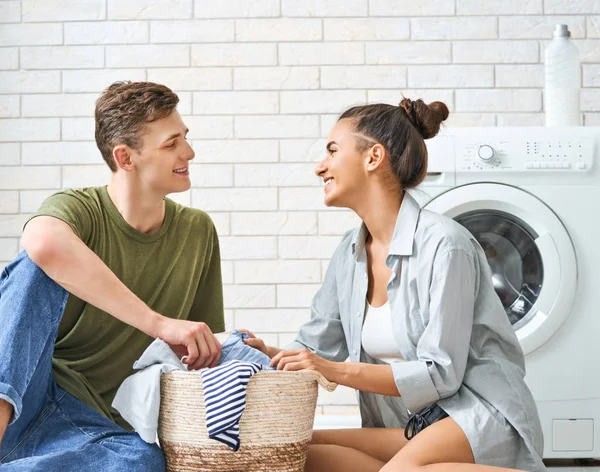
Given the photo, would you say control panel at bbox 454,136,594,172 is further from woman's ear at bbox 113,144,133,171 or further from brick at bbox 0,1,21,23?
brick at bbox 0,1,21,23

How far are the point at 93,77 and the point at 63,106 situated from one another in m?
0.16

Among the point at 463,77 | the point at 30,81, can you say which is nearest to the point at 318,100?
the point at 463,77

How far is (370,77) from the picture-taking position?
3217 mm

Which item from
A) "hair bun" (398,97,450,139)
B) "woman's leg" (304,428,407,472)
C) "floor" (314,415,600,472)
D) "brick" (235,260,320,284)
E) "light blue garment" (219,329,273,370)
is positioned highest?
"hair bun" (398,97,450,139)

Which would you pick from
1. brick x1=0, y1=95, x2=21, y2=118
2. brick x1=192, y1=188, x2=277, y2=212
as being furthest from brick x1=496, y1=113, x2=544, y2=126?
brick x1=0, y1=95, x2=21, y2=118

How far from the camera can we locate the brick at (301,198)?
126 inches

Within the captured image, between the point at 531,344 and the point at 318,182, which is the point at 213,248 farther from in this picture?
the point at 318,182

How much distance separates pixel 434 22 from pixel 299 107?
23.9 inches

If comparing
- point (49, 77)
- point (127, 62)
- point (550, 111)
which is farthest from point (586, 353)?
point (49, 77)

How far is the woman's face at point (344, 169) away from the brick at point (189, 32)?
1524 millimetres

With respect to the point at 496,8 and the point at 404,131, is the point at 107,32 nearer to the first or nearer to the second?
the point at 496,8

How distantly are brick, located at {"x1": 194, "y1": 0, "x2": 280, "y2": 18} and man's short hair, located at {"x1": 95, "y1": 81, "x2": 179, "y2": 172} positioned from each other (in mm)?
1458

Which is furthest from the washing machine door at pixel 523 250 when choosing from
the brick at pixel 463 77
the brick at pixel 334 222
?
the brick at pixel 463 77

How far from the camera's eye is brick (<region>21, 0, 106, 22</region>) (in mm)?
3264
